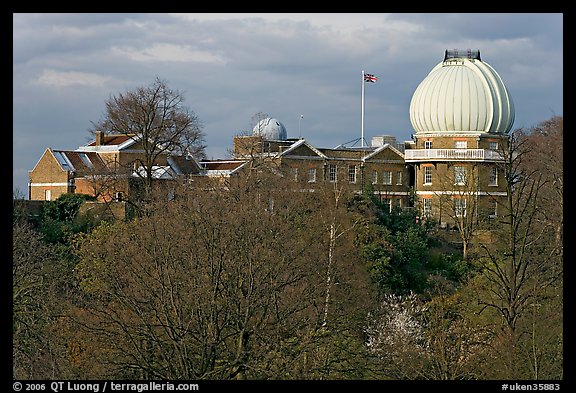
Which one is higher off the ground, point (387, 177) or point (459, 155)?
point (459, 155)

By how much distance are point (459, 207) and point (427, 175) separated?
167 inches

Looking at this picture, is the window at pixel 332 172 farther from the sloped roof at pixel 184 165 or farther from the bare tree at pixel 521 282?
the bare tree at pixel 521 282

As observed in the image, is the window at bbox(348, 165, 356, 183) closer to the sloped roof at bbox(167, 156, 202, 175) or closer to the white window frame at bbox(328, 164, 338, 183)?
the white window frame at bbox(328, 164, 338, 183)

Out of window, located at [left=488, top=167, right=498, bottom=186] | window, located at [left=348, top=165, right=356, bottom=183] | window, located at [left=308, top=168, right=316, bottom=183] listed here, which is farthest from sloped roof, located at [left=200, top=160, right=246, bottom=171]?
window, located at [left=488, top=167, right=498, bottom=186]

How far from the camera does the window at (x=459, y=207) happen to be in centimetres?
4856

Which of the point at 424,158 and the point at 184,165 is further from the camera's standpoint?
the point at 424,158

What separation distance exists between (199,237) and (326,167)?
30.5 meters

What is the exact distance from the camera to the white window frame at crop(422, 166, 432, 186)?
53250 millimetres

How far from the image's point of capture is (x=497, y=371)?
785 inches

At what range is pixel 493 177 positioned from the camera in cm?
5262

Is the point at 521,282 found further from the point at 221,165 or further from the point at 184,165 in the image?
the point at 184,165

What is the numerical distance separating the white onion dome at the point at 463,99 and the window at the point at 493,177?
2139 millimetres

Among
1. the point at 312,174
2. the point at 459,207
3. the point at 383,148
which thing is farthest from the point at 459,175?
the point at 312,174
